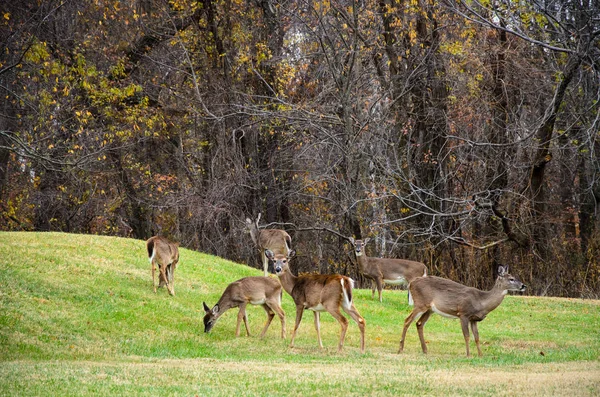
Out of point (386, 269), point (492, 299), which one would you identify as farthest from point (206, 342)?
point (386, 269)

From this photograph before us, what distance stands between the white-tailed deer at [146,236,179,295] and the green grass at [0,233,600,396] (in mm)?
329

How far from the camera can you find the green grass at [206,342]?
11883 mm

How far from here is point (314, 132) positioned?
33.4m

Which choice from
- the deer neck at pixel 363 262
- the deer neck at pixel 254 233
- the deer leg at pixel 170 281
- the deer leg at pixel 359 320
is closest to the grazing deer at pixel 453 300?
the deer leg at pixel 359 320

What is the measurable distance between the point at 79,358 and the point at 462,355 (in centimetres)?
688

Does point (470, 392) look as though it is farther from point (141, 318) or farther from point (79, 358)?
point (141, 318)

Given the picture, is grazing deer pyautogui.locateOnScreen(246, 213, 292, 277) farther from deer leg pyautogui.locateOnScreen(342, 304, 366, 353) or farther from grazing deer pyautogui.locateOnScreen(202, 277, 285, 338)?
deer leg pyautogui.locateOnScreen(342, 304, 366, 353)

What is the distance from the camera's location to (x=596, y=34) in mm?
18906

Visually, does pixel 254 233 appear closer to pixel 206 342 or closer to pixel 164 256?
pixel 164 256

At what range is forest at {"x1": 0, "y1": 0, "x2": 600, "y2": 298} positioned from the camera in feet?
98.8

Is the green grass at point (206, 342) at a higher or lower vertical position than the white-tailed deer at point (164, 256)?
lower

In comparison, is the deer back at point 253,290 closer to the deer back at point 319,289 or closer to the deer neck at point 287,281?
the deer neck at point 287,281

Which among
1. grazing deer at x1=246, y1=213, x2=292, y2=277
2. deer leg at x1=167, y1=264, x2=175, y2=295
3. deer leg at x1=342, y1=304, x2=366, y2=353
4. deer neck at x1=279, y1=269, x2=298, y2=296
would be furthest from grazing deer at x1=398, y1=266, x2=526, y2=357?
grazing deer at x1=246, y1=213, x2=292, y2=277

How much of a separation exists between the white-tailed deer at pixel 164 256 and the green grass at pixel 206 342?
33 centimetres
